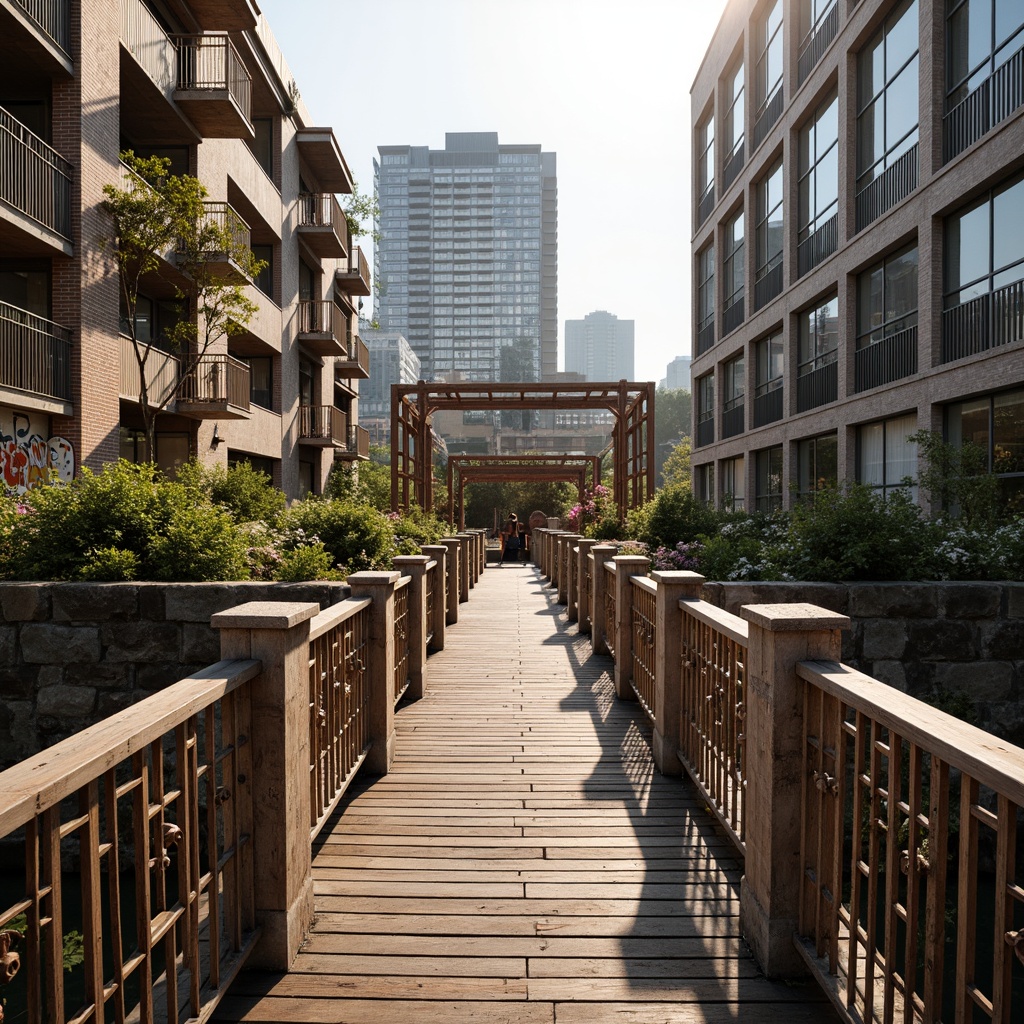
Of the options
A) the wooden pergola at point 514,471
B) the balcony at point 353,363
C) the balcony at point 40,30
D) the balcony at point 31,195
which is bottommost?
the wooden pergola at point 514,471

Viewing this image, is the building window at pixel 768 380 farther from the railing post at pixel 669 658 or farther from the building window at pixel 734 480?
the railing post at pixel 669 658

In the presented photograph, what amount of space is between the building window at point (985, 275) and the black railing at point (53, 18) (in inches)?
552

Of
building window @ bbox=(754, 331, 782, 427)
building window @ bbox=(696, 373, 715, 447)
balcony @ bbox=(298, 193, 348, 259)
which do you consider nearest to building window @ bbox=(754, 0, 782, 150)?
building window @ bbox=(754, 331, 782, 427)

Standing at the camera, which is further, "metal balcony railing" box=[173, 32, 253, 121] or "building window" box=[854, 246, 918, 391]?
"metal balcony railing" box=[173, 32, 253, 121]

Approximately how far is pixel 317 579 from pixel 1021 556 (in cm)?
574

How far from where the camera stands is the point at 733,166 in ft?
79.5

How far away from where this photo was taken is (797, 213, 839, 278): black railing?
17047mm

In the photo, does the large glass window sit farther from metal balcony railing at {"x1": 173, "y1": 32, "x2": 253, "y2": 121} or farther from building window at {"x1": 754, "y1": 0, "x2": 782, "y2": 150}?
metal balcony railing at {"x1": 173, "y1": 32, "x2": 253, "y2": 121}

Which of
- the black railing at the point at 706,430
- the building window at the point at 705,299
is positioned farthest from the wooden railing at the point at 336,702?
the building window at the point at 705,299

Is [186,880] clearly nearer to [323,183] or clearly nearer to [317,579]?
[317,579]

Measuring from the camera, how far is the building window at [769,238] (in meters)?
20.5

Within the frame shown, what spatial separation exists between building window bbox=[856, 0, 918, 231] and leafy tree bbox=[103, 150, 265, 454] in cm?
1218

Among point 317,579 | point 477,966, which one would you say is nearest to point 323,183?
Result: point 317,579

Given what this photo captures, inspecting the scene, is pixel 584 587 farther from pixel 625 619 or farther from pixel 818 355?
pixel 818 355
